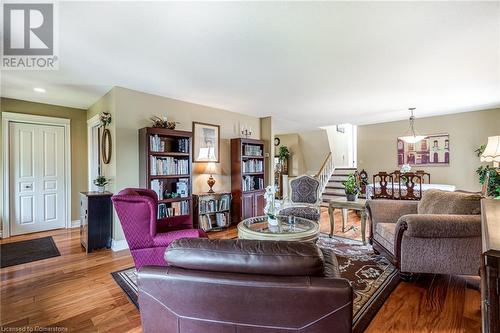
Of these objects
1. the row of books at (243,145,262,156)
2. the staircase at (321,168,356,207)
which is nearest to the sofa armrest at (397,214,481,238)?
the row of books at (243,145,262,156)

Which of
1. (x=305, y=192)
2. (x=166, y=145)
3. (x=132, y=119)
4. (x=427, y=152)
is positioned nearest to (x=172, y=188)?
(x=166, y=145)

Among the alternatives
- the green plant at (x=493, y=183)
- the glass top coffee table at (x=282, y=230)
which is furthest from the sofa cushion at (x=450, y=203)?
the glass top coffee table at (x=282, y=230)

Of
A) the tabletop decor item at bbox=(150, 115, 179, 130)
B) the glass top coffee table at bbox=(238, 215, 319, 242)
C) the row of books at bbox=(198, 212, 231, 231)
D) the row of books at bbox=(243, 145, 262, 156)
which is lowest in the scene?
the row of books at bbox=(198, 212, 231, 231)

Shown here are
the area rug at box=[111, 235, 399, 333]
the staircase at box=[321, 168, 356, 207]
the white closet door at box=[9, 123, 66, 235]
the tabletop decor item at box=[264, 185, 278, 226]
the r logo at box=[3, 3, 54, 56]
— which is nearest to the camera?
the r logo at box=[3, 3, 54, 56]

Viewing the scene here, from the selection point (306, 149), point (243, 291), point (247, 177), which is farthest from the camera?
point (306, 149)

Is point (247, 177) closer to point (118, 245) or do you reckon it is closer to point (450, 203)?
point (118, 245)

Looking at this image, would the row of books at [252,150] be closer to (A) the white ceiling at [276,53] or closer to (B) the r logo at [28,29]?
(A) the white ceiling at [276,53]

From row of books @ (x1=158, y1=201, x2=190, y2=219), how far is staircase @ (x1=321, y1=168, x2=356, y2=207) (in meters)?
4.15

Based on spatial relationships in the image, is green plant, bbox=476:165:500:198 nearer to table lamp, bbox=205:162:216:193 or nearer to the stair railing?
table lamp, bbox=205:162:216:193

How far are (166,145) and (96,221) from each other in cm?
149

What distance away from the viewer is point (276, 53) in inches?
98.6

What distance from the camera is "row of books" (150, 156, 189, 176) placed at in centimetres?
363

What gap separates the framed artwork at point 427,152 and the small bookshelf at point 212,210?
4638 mm

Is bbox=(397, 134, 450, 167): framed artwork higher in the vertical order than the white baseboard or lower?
higher
